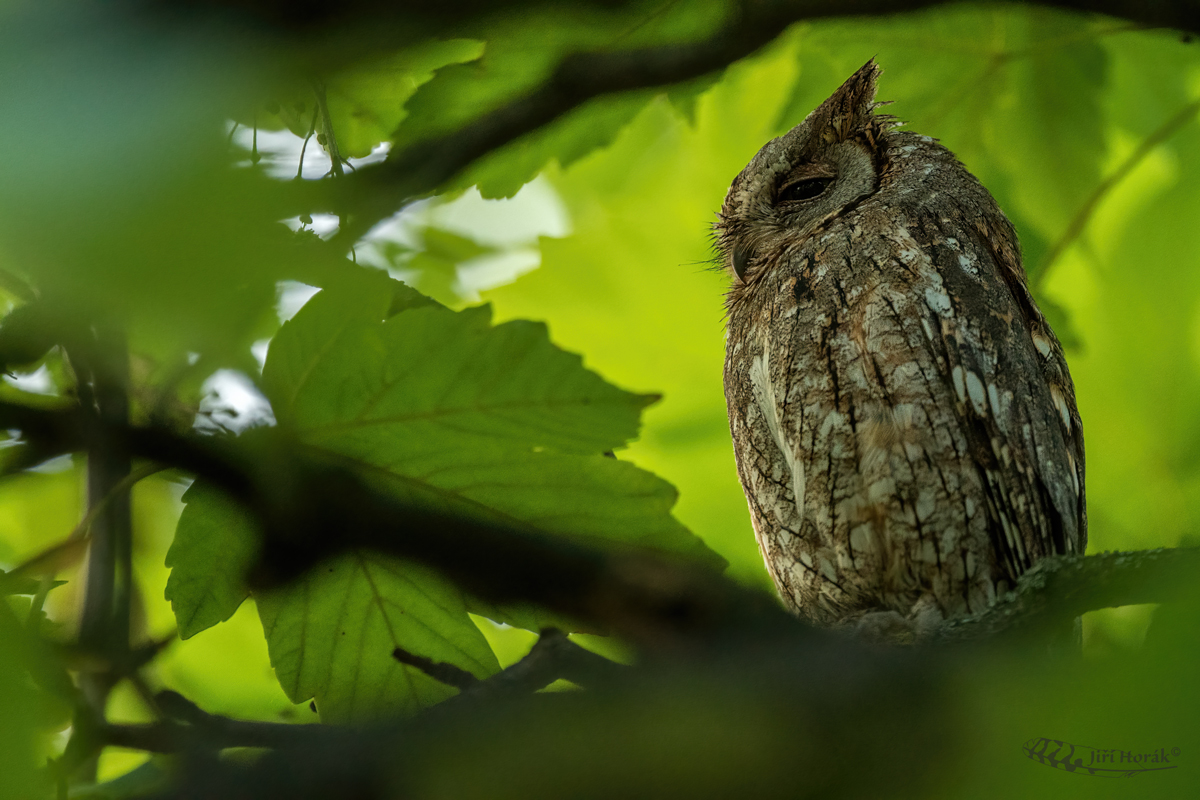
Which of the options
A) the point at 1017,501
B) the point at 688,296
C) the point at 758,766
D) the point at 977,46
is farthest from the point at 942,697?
the point at 688,296

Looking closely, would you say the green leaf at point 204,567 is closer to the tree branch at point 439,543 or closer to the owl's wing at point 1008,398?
the tree branch at point 439,543

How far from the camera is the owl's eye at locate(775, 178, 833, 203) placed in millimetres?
1818

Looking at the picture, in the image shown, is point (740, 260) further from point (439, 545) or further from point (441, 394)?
point (439, 545)

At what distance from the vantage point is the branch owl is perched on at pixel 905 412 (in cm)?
128

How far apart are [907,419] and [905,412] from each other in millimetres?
12

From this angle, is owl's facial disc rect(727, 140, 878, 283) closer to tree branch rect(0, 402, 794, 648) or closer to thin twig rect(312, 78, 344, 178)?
thin twig rect(312, 78, 344, 178)

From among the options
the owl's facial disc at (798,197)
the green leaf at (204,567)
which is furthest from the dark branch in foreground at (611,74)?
the owl's facial disc at (798,197)

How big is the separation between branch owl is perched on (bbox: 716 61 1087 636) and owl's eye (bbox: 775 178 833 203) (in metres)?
0.16

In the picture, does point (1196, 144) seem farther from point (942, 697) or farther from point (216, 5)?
A: point (216, 5)

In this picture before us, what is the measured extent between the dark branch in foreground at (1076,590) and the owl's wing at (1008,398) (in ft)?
0.87

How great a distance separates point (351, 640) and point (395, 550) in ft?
0.80

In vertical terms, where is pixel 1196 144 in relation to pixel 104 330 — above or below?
above

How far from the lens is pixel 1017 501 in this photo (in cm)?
128
